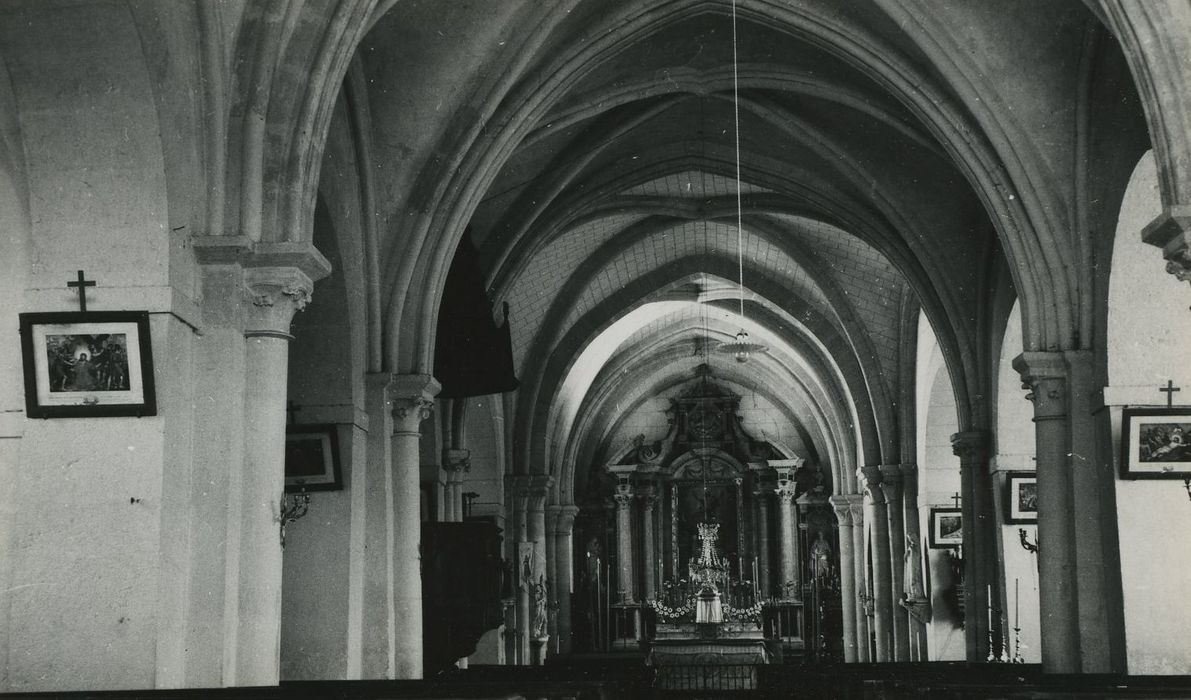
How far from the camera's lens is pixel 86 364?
733 cm

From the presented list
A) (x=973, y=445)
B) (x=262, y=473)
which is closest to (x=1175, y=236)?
(x=262, y=473)

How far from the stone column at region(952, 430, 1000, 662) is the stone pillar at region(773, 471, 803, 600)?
14459 mm

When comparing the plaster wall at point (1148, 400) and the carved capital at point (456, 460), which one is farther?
the carved capital at point (456, 460)

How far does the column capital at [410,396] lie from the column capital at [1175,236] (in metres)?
6.02

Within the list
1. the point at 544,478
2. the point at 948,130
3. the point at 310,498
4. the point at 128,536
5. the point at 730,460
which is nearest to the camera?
the point at 128,536

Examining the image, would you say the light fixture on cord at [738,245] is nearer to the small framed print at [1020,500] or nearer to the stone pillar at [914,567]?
the stone pillar at [914,567]

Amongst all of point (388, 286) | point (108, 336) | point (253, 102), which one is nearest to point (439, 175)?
point (388, 286)

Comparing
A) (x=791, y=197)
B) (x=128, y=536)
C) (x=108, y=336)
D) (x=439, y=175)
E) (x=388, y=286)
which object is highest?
(x=791, y=197)

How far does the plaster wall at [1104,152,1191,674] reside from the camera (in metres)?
10.5

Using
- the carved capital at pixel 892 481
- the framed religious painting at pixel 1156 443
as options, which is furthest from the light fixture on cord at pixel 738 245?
the framed religious painting at pixel 1156 443

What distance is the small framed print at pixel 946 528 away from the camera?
60.0ft

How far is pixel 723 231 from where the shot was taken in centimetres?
2072

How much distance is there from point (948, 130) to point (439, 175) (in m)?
4.29

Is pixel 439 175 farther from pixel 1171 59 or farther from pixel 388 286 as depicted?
pixel 1171 59
